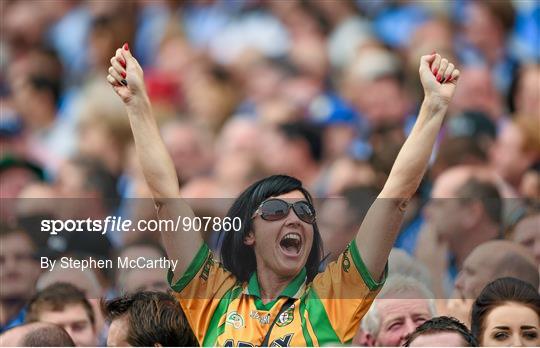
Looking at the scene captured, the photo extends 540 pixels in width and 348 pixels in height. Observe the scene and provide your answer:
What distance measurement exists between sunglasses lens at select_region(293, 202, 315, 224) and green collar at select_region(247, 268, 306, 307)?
0.61 ft

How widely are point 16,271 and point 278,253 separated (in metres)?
1.14

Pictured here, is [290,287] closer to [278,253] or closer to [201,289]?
[278,253]

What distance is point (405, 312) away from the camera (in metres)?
5.75

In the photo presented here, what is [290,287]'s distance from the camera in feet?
17.5

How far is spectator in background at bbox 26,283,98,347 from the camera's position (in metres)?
5.80

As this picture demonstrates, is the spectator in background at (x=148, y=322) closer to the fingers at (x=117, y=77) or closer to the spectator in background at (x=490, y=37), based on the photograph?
the fingers at (x=117, y=77)

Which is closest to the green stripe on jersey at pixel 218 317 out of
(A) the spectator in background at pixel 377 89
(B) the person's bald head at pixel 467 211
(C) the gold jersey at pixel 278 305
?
(C) the gold jersey at pixel 278 305

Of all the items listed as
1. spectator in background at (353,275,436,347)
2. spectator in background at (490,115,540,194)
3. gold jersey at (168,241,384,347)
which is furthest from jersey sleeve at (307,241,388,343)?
spectator in background at (490,115,540,194)

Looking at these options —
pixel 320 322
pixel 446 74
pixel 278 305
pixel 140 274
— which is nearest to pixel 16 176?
pixel 140 274

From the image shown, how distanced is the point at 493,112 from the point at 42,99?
3.75 metres

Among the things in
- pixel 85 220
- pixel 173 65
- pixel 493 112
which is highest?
pixel 173 65

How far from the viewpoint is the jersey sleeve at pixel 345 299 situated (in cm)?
522

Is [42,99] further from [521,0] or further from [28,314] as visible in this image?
[28,314]

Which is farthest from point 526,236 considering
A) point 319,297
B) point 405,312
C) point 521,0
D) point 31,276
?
point 521,0
